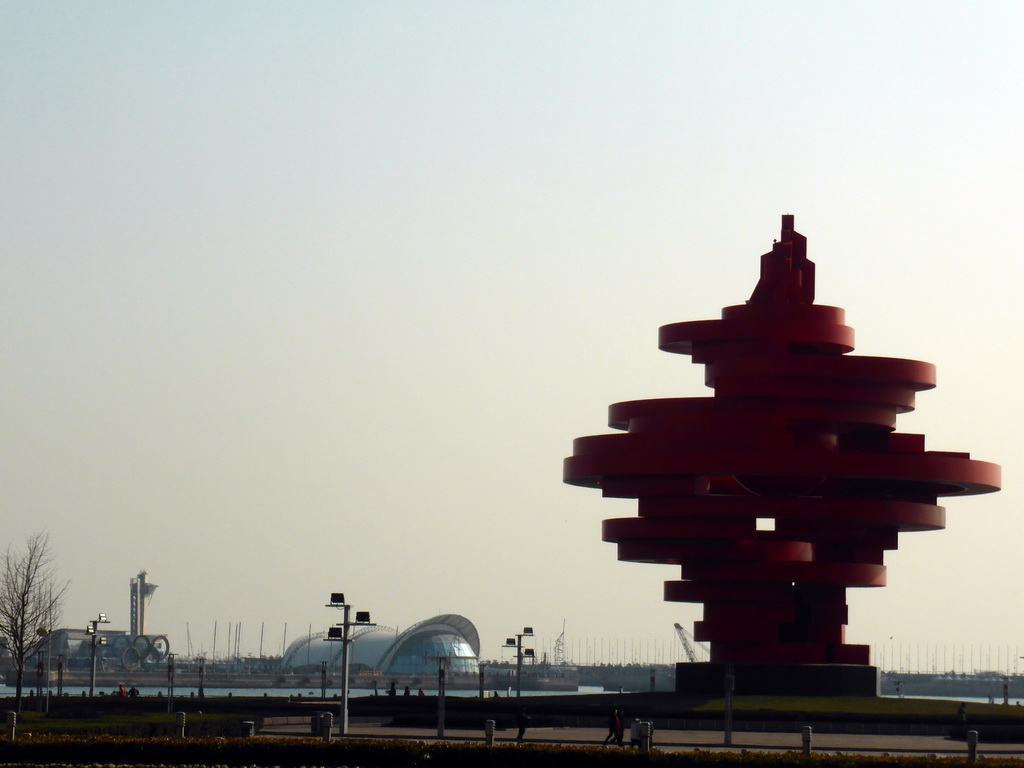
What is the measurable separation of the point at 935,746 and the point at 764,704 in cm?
1310

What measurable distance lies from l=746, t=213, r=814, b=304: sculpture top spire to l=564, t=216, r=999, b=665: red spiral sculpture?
116 mm

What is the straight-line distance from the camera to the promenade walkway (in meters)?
55.8

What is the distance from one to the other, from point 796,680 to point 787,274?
67.9 ft

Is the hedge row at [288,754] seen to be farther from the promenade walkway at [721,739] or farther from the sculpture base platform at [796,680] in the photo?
the sculpture base platform at [796,680]

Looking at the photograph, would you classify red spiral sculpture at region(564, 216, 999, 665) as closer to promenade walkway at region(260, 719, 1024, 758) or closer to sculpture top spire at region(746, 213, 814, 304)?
sculpture top spire at region(746, 213, 814, 304)

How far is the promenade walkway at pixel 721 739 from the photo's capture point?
55.8 metres

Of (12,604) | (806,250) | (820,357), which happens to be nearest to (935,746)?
(820,357)

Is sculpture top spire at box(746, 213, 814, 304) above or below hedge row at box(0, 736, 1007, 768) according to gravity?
above

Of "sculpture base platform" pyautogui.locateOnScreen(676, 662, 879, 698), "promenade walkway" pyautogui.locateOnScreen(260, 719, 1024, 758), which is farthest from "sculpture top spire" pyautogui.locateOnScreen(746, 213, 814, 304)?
"promenade walkway" pyautogui.locateOnScreen(260, 719, 1024, 758)

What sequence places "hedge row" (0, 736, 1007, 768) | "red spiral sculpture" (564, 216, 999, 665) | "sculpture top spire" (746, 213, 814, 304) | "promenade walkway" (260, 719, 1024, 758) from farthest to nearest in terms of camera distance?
1. "sculpture top spire" (746, 213, 814, 304)
2. "red spiral sculpture" (564, 216, 999, 665)
3. "promenade walkway" (260, 719, 1024, 758)
4. "hedge row" (0, 736, 1007, 768)

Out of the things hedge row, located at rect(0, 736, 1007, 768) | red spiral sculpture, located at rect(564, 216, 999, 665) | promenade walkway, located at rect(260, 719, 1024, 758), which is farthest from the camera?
red spiral sculpture, located at rect(564, 216, 999, 665)

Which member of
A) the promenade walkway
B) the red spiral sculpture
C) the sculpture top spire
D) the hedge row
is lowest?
the promenade walkway

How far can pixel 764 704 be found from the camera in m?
72.8

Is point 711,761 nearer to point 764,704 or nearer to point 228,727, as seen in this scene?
point 228,727
